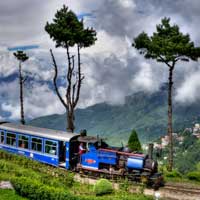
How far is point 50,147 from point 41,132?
6.09 ft

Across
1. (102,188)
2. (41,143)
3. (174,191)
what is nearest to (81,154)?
(41,143)

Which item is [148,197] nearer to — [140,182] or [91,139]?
[140,182]

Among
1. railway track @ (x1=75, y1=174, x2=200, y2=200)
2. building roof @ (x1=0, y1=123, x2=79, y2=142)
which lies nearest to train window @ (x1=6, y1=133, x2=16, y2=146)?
building roof @ (x1=0, y1=123, x2=79, y2=142)

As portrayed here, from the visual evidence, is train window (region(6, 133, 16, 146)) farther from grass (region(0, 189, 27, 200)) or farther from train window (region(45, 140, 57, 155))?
grass (region(0, 189, 27, 200))

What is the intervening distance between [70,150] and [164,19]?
17.4 metres

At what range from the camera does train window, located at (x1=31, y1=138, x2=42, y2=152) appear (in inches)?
1576

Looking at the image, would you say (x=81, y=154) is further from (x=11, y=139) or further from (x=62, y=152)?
(x=11, y=139)

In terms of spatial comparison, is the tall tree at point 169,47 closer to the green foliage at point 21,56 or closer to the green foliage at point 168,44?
the green foliage at point 168,44

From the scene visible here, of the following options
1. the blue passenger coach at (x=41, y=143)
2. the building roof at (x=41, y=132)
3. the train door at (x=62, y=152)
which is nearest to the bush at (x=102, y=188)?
the blue passenger coach at (x=41, y=143)

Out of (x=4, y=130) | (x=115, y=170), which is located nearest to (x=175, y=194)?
(x=115, y=170)

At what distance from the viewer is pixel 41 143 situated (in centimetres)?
3984

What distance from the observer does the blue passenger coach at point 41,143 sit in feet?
126

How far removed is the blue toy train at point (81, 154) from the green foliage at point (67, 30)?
478 inches

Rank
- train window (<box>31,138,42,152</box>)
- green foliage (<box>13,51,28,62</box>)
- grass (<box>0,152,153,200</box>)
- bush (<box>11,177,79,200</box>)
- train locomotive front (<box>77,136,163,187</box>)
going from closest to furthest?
1. bush (<box>11,177,79,200</box>)
2. grass (<box>0,152,153,200</box>)
3. train locomotive front (<box>77,136,163,187</box>)
4. train window (<box>31,138,42,152</box>)
5. green foliage (<box>13,51,28,62</box>)
